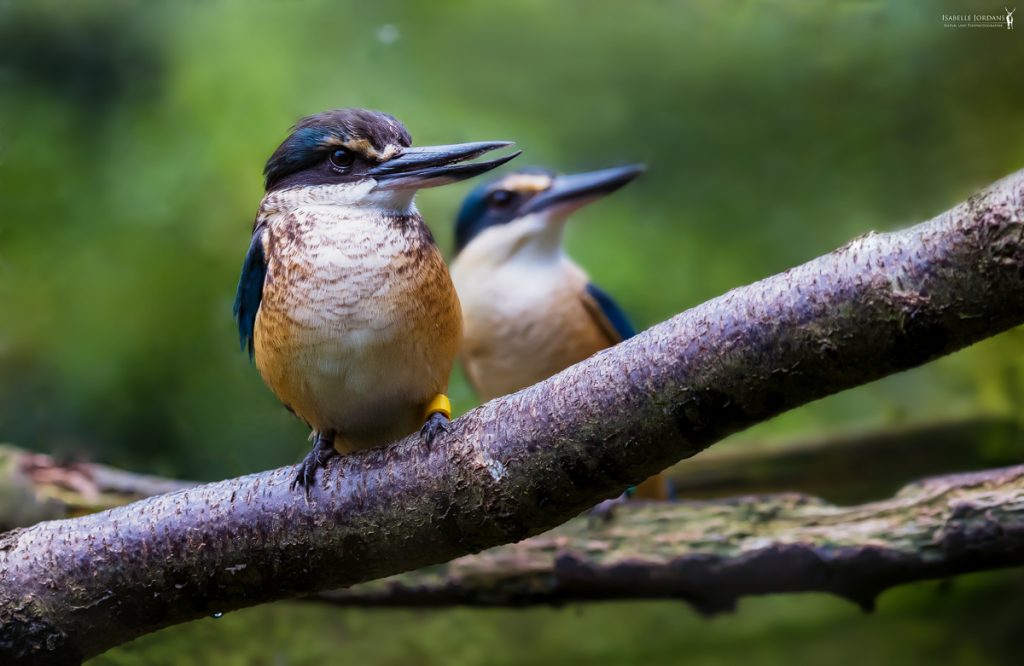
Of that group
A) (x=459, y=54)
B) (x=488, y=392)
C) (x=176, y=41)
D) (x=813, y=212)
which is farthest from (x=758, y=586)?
(x=176, y=41)

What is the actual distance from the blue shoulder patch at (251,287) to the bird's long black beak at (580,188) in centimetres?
146

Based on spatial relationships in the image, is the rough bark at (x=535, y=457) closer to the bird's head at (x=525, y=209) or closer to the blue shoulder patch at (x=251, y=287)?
the blue shoulder patch at (x=251, y=287)

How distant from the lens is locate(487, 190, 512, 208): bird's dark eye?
3340mm

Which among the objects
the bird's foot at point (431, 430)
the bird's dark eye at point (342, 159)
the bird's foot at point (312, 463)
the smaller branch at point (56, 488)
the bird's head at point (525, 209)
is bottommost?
the smaller branch at point (56, 488)

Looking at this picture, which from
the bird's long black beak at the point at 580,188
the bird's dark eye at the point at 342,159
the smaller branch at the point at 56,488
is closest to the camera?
the bird's dark eye at the point at 342,159

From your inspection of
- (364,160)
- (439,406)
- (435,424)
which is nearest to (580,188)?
(364,160)

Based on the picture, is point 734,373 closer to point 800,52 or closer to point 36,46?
point 800,52

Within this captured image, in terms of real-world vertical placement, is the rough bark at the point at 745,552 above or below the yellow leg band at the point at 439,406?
below

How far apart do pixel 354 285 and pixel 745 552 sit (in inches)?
53.1

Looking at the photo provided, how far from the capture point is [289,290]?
168cm

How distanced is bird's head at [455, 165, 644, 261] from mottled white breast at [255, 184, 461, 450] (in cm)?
145
